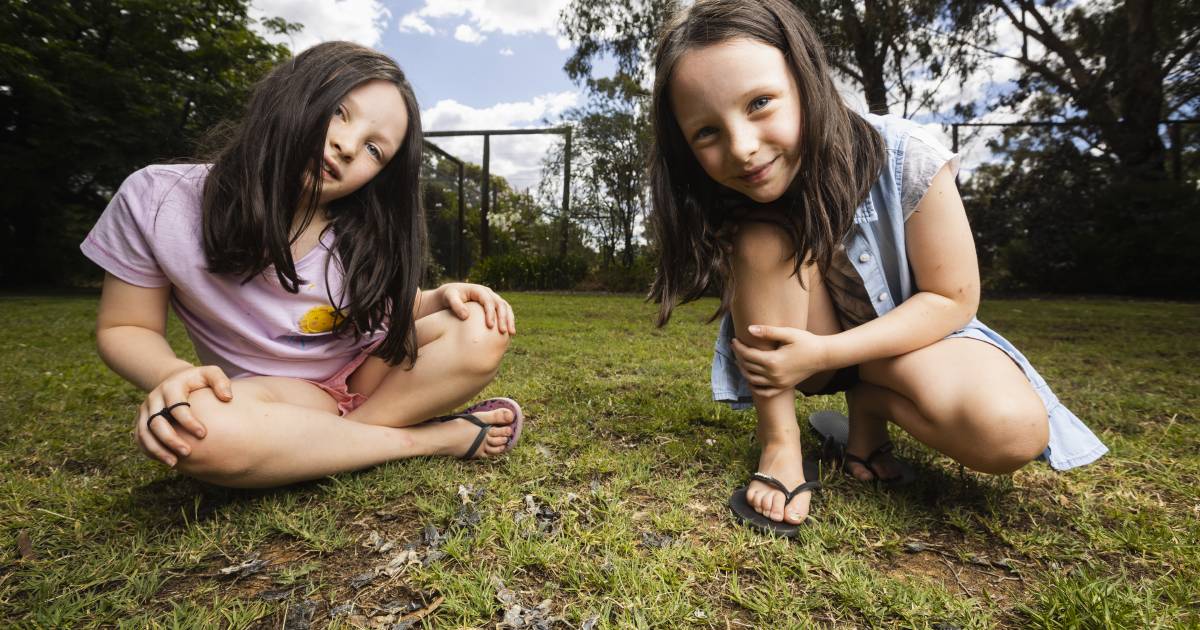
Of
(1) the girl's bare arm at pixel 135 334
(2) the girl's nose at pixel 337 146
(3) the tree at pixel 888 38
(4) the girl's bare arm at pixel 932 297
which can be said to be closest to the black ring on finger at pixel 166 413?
(1) the girl's bare arm at pixel 135 334

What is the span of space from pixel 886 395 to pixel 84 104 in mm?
11349

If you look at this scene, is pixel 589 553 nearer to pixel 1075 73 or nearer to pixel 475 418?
pixel 475 418

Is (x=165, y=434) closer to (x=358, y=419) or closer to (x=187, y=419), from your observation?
(x=187, y=419)

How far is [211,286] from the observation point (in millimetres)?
1484

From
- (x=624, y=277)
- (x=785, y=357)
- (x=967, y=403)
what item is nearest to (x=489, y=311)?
(x=785, y=357)

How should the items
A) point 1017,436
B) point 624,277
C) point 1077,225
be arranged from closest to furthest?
1. point 1017,436
2. point 1077,225
3. point 624,277

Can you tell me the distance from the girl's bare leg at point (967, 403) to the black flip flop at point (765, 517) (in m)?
0.30

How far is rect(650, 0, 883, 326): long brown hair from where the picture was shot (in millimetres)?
1374

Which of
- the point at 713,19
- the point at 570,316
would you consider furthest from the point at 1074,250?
the point at 713,19

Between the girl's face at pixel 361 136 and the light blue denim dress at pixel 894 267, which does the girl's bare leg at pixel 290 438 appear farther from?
the light blue denim dress at pixel 894 267

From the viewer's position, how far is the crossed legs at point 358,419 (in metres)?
1.25

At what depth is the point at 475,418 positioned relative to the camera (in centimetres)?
181

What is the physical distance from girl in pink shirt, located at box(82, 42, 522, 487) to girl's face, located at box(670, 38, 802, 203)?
0.70 metres

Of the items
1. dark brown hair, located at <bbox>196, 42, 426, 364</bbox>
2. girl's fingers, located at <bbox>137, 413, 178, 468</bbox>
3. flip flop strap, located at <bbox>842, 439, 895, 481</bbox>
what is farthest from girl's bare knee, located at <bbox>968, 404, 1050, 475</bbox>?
Answer: girl's fingers, located at <bbox>137, 413, 178, 468</bbox>
